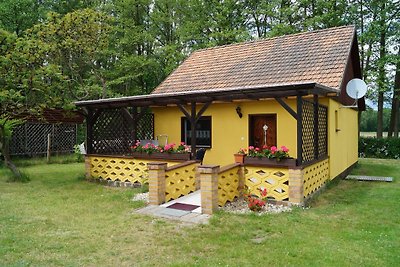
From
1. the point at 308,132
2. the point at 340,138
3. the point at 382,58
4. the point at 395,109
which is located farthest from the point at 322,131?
the point at 395,109

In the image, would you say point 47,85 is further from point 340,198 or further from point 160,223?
point 340,198

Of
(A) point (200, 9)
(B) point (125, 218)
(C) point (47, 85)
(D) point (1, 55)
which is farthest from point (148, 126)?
(A) point (200, 9)

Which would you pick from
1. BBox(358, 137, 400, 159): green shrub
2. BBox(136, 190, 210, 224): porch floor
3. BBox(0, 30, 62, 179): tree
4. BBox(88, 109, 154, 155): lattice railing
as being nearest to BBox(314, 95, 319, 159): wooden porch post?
BBox(136, 190, 210, 224): porch floor

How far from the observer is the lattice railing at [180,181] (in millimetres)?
7802

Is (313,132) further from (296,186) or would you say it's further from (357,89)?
(357,89)

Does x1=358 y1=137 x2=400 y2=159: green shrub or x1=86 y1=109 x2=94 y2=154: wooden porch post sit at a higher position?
x1=86 y1=109 x2=94 y2=154: wooden porch post

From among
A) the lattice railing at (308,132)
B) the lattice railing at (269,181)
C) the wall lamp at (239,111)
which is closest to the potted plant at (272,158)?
the lattice railing at (269,181)

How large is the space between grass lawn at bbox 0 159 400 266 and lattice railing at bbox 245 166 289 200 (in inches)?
26.5

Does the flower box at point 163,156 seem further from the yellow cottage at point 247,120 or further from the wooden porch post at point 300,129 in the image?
the wooden porch post at point 300,129

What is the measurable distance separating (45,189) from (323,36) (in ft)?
35.6

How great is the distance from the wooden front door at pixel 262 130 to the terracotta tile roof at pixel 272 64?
114 cm

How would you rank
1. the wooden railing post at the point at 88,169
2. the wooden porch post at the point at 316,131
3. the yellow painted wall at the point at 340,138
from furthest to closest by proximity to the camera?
the wooden railing post at the point at 88,169, the yellow painted wall at the point at 340,138, the wooden porch post at the point at 316,131

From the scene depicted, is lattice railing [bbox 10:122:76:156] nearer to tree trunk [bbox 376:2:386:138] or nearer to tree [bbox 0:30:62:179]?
tree [bbox 0:30:62:179]

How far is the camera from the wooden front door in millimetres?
10562
